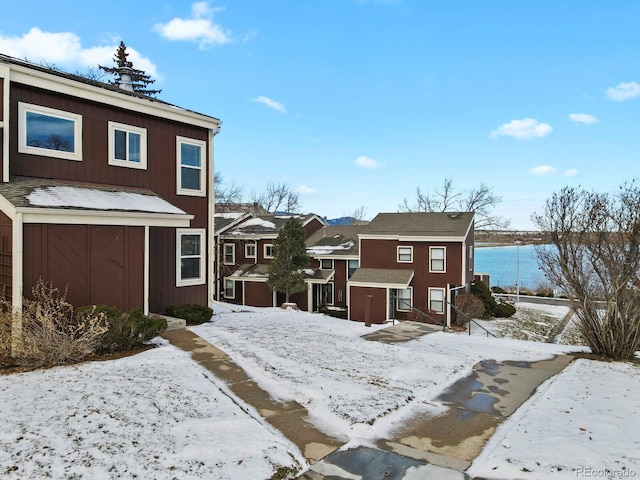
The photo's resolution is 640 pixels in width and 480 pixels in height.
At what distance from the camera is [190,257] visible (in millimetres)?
12742

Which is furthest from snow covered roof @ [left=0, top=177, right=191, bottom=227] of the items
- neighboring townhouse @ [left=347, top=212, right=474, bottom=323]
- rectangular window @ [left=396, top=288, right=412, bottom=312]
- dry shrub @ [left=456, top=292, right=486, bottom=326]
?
dry shrub @ [left=456, top=292, right=486, bottom=326]

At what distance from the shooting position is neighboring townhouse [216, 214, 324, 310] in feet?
93.7

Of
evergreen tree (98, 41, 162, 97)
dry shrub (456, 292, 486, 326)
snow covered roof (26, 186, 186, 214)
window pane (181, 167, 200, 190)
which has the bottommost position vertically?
dry shrub (456, 292, 486, 326)

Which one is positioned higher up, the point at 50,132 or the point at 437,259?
the point at 50,132

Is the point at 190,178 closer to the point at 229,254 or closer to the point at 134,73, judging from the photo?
the point at 229,254

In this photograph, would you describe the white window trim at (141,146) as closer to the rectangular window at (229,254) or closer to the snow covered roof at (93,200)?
the snow covered roof at (93,200)

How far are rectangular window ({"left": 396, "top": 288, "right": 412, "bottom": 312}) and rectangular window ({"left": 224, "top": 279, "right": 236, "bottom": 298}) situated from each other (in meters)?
12.7

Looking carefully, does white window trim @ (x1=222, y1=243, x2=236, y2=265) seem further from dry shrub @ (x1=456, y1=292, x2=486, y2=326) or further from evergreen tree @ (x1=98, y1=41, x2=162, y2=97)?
evergreen tree @ (x1=98, y1=41, x2=162, y2=97)

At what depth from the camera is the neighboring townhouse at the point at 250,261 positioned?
1124 inches

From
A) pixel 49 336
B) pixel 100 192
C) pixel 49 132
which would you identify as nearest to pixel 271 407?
pixel 49 336

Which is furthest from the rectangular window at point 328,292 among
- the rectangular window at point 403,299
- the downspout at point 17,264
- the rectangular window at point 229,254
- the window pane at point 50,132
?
the downspout at point 17,264

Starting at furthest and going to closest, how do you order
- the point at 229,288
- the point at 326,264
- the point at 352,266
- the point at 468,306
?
the point at 229,288 < the point at 326,264 < the point at 352,266 < the point at 468,306

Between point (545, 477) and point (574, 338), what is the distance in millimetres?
20630

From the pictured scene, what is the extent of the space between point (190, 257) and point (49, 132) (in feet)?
16.5
